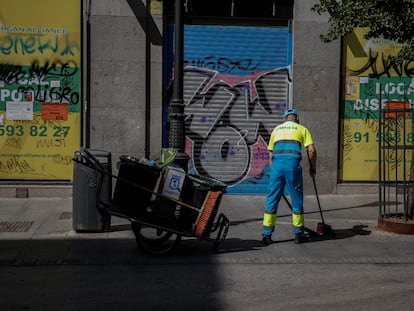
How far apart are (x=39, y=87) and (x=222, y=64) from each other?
3872 mm

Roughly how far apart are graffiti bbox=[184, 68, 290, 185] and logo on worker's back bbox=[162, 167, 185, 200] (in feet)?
17.7

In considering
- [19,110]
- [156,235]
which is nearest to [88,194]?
[156,235]

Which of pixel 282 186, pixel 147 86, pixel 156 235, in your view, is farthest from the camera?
pixel 147 86

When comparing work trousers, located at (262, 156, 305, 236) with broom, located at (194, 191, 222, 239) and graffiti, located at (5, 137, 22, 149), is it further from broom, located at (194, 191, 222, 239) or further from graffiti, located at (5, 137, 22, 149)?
graffiti, located at (5, 137, 22, 149)

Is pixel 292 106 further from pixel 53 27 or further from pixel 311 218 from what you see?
pixel 53 27

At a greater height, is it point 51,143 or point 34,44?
point 34,44

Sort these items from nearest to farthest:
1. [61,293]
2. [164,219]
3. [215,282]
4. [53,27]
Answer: [61,293]
[215,282]
[164,219]
[53,27]

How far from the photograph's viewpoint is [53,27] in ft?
39.1

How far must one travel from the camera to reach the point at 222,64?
12594 mm

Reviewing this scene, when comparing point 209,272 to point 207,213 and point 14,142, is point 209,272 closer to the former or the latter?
point 207,213

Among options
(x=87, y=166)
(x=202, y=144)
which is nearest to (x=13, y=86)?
(x=202, y=144)

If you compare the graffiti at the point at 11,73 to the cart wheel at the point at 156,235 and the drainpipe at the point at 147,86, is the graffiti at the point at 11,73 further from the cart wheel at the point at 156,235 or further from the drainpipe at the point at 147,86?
the cart wheel at the point at 156,235

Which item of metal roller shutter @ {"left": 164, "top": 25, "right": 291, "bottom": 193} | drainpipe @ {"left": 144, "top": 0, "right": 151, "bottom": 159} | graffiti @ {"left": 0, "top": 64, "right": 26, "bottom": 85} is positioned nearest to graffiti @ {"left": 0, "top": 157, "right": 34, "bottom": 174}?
graffiti @ {"left": 0, "top": 64, "right": 26, "bottom": 85}

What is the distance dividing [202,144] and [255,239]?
14.6 ft
